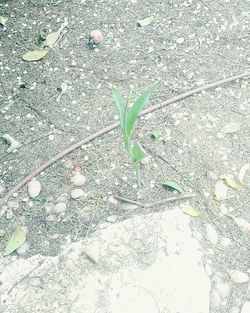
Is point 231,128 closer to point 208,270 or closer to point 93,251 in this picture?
point 208,270

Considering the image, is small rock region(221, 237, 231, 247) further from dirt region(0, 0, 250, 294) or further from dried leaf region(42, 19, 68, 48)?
dried leaf region(42, 19, 68, 48)

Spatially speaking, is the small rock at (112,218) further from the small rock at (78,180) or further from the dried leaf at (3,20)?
the dried leaf at (3,20)

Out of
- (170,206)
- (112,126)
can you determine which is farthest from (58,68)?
(170,206)

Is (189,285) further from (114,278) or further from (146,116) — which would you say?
(146,116)

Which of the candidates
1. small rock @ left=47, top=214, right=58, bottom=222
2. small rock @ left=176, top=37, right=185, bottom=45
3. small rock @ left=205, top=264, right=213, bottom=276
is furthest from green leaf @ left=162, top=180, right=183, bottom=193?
small rock @ left=176, top=37, right=185, bottom=45

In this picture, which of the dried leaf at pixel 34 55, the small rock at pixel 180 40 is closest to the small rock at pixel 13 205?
the dried leaf at pixel 34 55

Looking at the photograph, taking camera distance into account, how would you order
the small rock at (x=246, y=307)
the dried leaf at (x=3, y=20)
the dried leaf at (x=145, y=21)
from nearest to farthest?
the small rock at (x=246, y=307) < the dried leaf at (x=145, y=21) < the dried leaf at (x=3, y=20)
